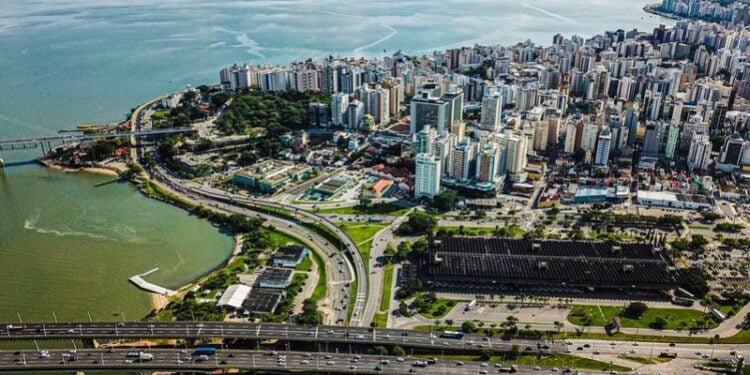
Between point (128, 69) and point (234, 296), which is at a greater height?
point (128, 69)

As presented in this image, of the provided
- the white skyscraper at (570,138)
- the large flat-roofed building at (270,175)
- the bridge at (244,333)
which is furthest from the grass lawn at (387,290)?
the white skyscraper at (570,138)

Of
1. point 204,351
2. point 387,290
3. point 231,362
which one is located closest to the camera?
point 231,362

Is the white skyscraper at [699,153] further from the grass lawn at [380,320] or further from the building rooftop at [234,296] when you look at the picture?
the building rooftop at [234,296]

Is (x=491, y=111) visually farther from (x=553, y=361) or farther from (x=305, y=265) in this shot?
(x=553, y=361)

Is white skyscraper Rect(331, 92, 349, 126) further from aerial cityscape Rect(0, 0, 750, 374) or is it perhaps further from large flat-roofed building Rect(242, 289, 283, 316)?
large flat-roofed building Rect(242, 289, 283, 316)

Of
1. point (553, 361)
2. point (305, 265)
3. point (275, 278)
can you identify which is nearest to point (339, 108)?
point (305, 265)

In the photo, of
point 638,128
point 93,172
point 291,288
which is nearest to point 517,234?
point 291,288

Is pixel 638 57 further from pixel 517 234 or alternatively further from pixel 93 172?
pixel 93 172
